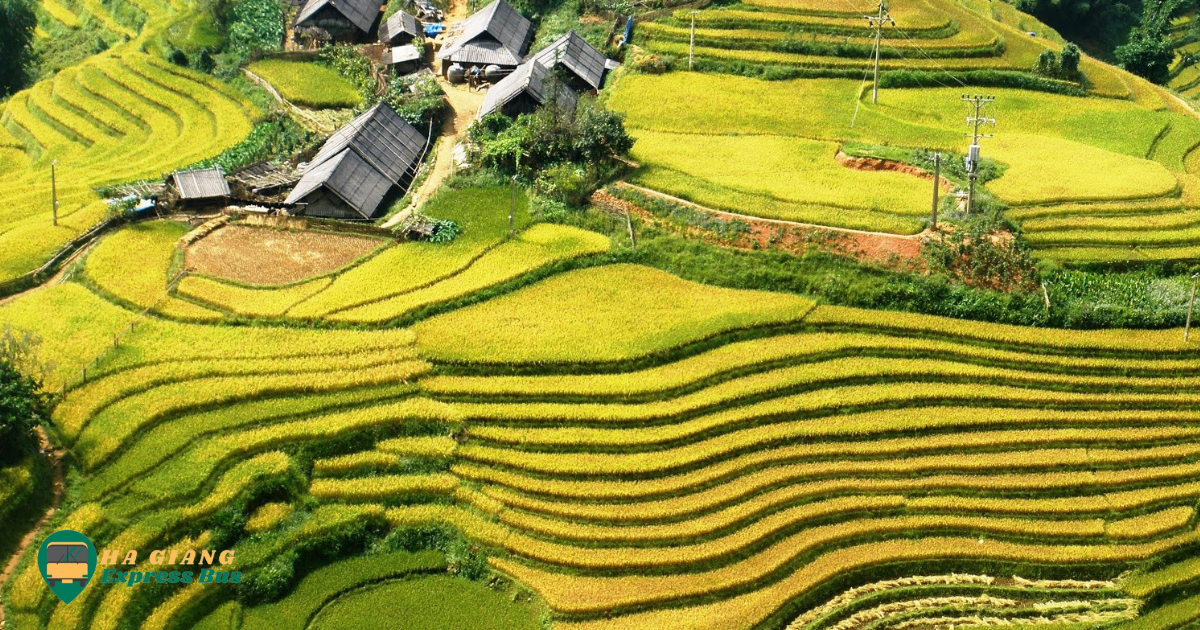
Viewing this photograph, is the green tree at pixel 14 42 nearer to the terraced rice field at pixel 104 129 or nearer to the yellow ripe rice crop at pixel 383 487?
the terraced rice field at pixel 104 129

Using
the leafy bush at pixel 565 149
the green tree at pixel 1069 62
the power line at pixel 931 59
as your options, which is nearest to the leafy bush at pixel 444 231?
the leafy bush at pixel 565 149

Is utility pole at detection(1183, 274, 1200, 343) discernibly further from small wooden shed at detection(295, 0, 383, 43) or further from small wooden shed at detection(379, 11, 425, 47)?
small wooden shed at detection(295, 0, 383, 43)

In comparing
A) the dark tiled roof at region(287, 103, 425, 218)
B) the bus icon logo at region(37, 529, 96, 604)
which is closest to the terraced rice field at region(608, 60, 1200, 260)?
the dark tiled roof at region(287, 103, 425, 218)

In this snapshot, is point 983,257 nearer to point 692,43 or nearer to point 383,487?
point 692,43

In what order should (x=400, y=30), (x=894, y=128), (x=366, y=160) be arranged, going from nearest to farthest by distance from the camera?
(x=366, y=160) < (x=894, y=128) < (x=400, y=30)

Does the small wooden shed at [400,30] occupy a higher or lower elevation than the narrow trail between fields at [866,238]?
higher

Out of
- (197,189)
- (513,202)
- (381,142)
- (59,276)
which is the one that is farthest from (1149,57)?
(59,276)
